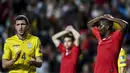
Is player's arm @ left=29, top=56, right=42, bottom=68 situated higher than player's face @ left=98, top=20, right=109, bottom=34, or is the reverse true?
player's face @ left=98, top=20, right=109, bottom=34

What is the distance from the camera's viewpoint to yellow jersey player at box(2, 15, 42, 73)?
37.9 feet

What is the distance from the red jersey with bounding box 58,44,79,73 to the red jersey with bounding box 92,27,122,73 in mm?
2091

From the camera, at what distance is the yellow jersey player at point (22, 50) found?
1154 cm

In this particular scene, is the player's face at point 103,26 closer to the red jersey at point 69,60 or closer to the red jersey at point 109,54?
the red jersey at point 109,54

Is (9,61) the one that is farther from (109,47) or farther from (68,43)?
(68,43)

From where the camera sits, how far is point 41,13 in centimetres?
2344

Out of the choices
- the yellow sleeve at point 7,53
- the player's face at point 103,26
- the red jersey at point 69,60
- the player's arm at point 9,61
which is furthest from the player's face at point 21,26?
the red jersey at point 69,60

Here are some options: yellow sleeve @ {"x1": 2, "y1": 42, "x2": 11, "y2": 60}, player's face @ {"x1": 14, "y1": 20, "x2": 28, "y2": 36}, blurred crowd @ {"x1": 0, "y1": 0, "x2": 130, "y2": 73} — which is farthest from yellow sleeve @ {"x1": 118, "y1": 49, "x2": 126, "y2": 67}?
blurred crowd @ {"x1": 0, "y1": 0, "x2": 130, "y2": 73}

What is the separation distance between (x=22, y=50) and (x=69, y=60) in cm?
266

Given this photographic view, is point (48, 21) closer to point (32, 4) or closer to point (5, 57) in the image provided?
point (32, 4)

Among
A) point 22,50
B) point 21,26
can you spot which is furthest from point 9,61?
point 21,26

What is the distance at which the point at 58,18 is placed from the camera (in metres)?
23.6

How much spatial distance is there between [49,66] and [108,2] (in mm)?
4503

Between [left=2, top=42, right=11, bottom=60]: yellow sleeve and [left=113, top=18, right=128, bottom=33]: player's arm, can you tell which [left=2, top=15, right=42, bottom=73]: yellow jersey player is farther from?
[left=113, top=18, right=128, bottom=33]: player's arm
